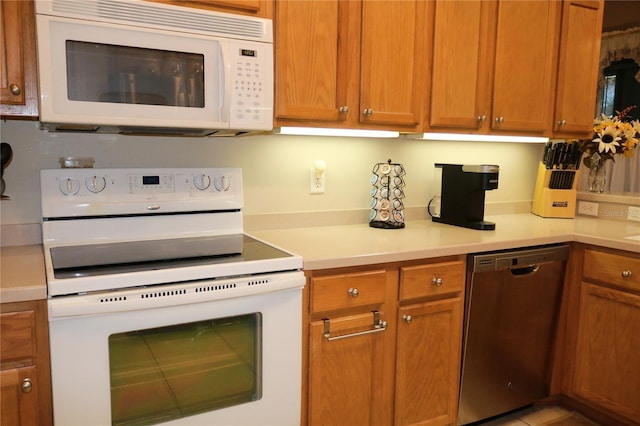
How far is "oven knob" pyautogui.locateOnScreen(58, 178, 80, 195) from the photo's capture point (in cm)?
166

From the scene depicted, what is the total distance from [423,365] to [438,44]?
4.49 ft

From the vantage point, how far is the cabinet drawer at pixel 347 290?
165cm

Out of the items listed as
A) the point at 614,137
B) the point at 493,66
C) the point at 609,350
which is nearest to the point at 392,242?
the point at 493,66

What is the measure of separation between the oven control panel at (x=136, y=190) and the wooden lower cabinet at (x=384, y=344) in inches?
21.1

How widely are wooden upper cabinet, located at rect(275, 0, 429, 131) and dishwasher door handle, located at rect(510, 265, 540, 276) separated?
2.47 ft

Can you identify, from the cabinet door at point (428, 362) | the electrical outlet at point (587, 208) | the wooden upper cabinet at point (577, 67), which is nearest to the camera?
the cabinet door at point (428, 362)

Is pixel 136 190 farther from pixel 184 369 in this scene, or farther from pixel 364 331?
pixel 364 331

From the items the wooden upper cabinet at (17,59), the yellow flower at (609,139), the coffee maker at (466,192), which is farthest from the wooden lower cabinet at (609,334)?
the wooden upper cabinet at (17,59)

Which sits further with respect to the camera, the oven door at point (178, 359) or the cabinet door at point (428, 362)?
the cabinet door at point (428, 362)

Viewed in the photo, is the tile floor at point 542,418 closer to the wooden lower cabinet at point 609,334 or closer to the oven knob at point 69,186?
the wooden lower cabinet at point 609,334

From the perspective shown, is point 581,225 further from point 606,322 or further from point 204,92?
point 204,92

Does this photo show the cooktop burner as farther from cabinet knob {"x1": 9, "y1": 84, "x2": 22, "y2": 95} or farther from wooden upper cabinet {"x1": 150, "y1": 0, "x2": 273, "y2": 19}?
wooden upper cabinet {"x1": 150, "y1": 0, "x2": 273, "y2": 19}

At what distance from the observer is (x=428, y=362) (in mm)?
1913

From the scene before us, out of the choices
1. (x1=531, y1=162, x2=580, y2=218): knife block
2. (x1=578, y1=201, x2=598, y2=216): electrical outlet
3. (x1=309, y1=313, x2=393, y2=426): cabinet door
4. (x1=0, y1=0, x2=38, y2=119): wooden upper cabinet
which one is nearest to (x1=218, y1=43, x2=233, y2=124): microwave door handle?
(x1=0, y1=0, x2=38, y2=119): wooden upper cabinet
